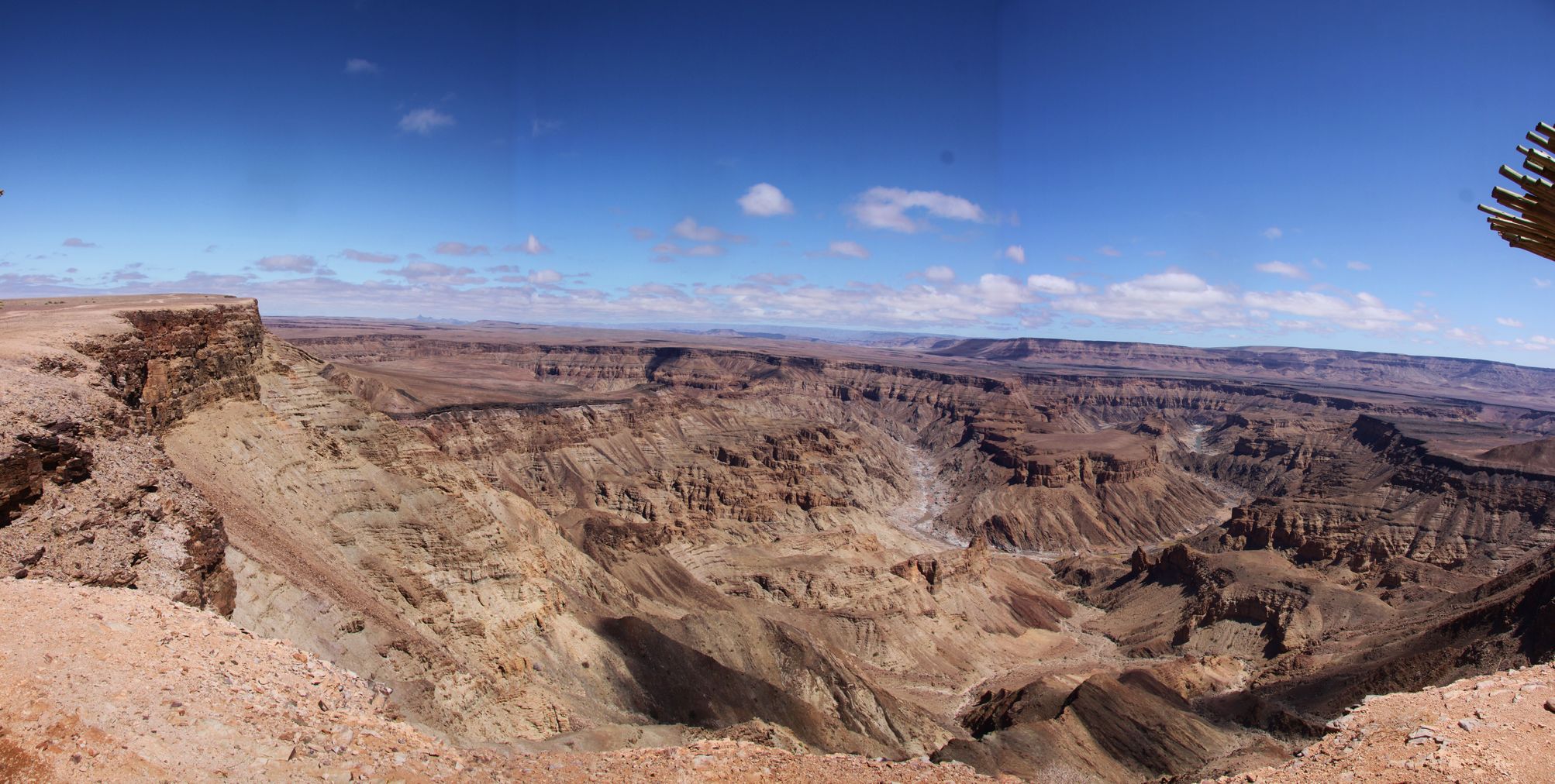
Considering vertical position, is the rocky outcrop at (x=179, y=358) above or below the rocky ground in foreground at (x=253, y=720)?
above

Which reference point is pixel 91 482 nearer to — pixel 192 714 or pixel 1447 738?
pixel 192 714

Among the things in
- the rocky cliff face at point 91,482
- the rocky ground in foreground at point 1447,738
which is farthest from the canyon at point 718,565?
the rocky ground in foreground at point 1447,738

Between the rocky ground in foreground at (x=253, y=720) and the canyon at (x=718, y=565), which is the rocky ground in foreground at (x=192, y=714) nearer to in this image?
the rocky ground in foreground at (x=253, y=720)

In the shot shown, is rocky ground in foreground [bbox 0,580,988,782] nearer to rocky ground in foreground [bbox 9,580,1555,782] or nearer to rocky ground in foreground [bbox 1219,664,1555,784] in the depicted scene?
rocky ground in foreground [bbox 9,580,1555,782]

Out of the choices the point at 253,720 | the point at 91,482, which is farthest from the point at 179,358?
the point at 253,720

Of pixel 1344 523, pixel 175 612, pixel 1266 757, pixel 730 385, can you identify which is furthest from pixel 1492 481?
pixel 730 385

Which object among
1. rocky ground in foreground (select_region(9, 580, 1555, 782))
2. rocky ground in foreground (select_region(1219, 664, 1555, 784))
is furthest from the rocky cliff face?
rocky ground in foreground (select_region(1219, 664, 1555, 784))

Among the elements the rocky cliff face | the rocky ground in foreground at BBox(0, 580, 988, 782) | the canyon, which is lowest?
the canyon
